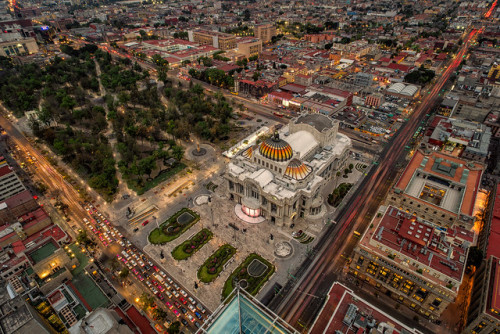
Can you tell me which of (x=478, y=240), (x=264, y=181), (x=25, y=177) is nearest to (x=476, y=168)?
(x=478, y=240)

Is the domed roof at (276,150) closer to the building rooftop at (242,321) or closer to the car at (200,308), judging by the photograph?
the car at (200,308)

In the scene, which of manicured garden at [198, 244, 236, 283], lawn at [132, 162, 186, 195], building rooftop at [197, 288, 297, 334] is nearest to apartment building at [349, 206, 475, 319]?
manicured garden at [198, 244, 236, 283]

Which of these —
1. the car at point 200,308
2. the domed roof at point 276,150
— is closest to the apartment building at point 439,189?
the domed roof at point 276,150

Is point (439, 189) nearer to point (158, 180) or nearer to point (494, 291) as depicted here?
point (494, 291)

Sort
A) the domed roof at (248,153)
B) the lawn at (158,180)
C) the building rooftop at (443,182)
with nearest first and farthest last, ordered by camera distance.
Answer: the building rooftop at (443,182) → the domed roof at (248,153) → the lawn at (158,180)

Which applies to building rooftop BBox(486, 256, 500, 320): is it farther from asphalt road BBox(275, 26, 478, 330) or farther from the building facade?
the building facade

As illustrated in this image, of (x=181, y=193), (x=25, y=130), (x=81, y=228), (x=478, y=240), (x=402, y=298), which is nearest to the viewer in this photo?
(x=402, y=298)

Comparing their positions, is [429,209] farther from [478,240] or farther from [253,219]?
[253,219]
